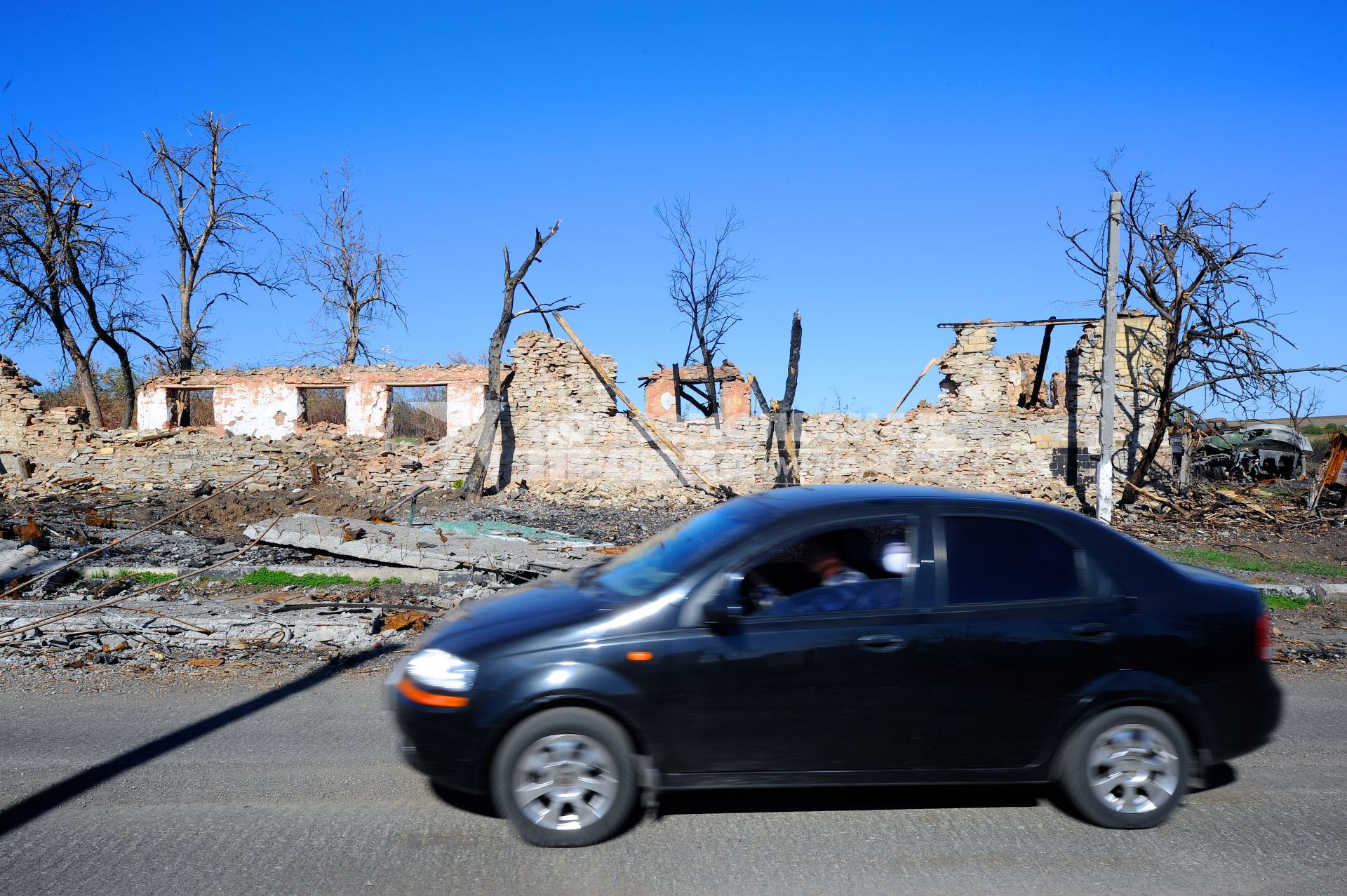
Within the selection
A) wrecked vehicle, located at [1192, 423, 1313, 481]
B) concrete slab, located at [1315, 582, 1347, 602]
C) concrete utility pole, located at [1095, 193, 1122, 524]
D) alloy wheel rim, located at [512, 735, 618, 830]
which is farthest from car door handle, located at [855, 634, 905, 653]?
wrecked vehicle, located at [1192, 423, 1313, 481]

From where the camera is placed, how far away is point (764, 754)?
384 cm

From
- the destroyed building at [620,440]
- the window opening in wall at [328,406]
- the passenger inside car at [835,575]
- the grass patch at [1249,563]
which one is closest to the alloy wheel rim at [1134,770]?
the passenger inside car at [835,575]

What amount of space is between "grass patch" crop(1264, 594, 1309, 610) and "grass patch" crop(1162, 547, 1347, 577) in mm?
2004

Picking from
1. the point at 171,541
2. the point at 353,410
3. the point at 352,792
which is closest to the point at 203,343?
the point at 353,410

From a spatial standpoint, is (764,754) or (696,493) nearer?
(764,754)

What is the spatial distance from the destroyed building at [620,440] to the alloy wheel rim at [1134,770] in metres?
15.8

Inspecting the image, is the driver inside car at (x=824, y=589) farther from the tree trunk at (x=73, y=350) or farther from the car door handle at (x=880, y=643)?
the tree trunk at (x=73, y=350)

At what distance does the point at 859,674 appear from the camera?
385 cm

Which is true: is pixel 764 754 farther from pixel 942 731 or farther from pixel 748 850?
pixel 942 731

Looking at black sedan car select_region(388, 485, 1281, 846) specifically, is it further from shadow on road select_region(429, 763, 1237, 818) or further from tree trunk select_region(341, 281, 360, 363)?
tree trunk select_region(341, 281, 360, 363)

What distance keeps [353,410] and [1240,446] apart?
2589 centimetres

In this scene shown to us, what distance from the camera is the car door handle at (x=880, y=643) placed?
386cm

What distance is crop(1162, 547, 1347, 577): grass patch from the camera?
12.3 m

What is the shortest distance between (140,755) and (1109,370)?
1629cm
